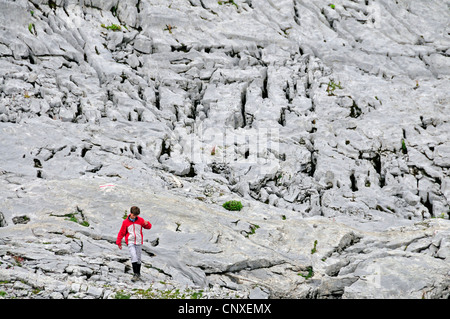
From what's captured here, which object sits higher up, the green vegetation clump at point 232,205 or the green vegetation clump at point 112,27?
the green vegetation clump at point 112,27

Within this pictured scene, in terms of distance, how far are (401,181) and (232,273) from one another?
15.3 metres

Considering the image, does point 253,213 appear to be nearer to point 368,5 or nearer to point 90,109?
point 90,109

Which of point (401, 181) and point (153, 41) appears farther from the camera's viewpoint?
point (153, 41)

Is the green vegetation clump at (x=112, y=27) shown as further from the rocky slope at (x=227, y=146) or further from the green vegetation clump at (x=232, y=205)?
the green vegetation clump at (x=232, y=205)

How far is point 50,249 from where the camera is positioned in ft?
43.6

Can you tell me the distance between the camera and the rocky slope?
1445 centimetres

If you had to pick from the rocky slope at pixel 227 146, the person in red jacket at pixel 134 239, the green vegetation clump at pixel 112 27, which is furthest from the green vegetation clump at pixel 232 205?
the green vegetation clump at pixel 112 27

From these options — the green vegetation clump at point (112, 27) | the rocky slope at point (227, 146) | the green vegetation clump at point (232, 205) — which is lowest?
the green vegetation clump at point (232, 205)

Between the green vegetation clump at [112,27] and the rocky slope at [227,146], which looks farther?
the green vegetation clump at [112,27]

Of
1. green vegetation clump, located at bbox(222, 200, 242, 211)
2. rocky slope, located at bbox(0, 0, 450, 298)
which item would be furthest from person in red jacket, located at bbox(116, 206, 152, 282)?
green vegetation clump, located at bbox(222, 200, 242, 211)

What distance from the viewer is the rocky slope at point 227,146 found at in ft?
47.4

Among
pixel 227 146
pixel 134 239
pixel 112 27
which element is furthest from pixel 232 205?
pixel 112 27

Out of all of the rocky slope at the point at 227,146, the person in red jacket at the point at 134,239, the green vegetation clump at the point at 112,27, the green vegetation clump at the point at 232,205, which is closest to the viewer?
the person in red jacket at the point at 134,239
